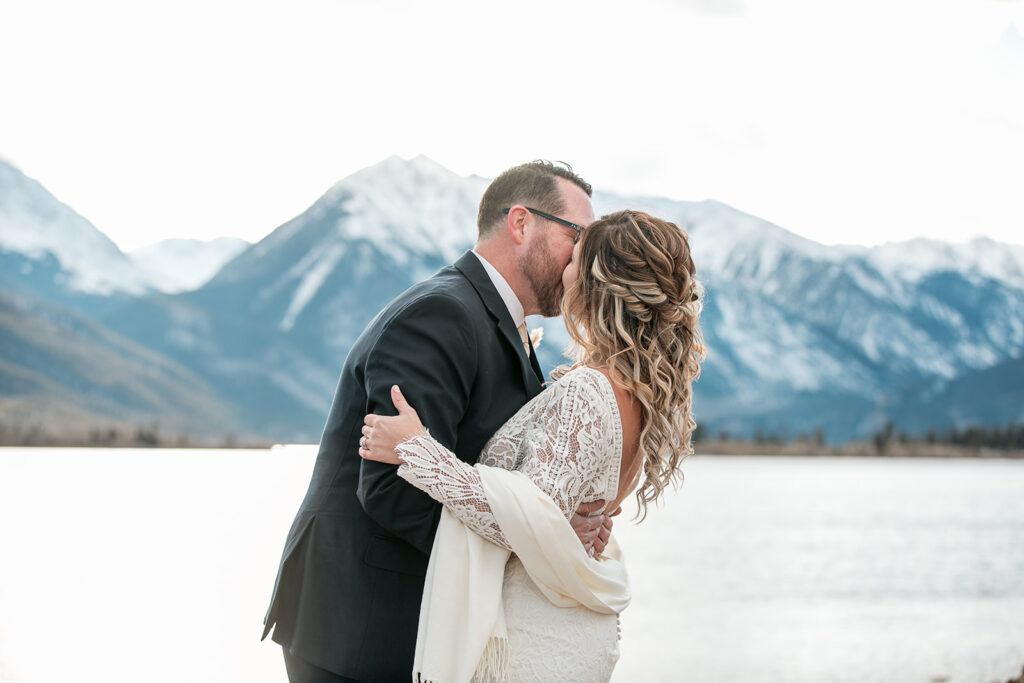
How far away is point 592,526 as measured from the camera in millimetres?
3504

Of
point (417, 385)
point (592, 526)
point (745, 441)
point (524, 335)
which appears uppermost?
point (524, 335)

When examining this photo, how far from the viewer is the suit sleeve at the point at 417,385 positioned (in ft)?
10.8

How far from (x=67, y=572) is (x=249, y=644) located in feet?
50.9

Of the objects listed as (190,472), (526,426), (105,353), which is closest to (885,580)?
(526,426)

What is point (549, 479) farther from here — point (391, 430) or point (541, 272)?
point (541, 272)

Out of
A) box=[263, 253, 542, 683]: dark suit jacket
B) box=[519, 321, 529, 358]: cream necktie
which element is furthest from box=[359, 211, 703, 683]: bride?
box=[519, 321, 529, 358]: cream necktie

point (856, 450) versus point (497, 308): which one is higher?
point (497, 308)

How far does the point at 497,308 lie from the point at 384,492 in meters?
0.87

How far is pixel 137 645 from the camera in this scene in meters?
23.3

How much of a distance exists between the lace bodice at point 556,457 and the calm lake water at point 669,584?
17.2 meters

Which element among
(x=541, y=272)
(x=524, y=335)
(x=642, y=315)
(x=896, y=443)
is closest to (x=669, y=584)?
(x=524, y=335)

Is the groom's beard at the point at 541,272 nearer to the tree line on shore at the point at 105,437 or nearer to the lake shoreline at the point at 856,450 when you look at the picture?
the tree line on shore at the point at 105,437

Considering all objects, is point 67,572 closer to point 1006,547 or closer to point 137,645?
point 137,645

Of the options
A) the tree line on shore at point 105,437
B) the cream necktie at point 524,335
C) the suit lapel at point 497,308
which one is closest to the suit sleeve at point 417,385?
the suit lapel at point 497,308
